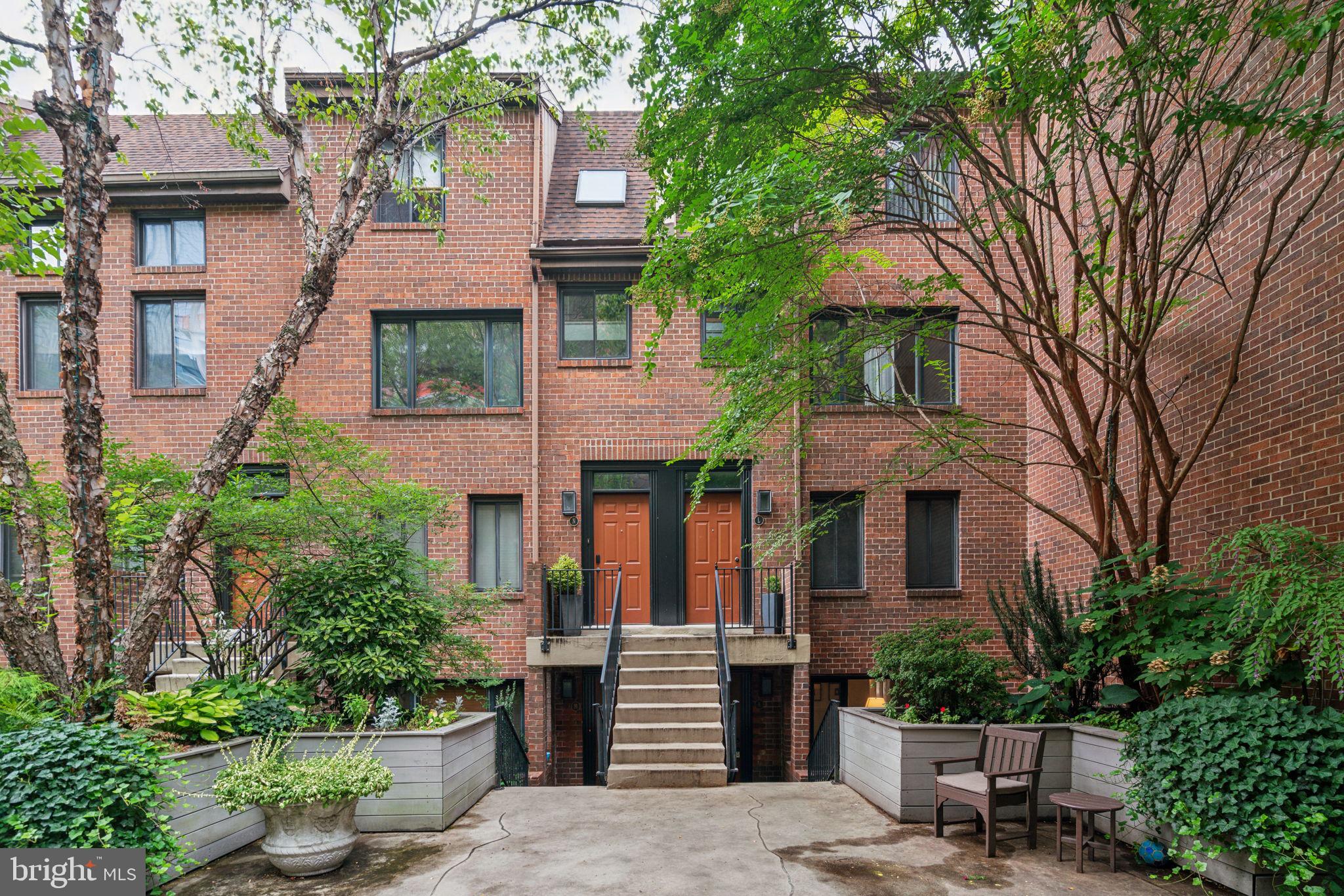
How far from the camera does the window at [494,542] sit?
11.9 m

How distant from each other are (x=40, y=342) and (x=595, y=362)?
25.9ft

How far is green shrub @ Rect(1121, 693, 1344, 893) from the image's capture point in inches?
186

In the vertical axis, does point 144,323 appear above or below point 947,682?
above

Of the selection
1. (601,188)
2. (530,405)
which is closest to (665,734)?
(530,405)

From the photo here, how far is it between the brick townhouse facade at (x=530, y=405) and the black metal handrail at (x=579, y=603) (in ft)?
0.30

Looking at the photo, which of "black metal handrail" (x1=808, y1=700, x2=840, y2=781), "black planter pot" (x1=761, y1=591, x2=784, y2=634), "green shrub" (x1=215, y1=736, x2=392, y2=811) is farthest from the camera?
"black planter pot" (x1=761, y1=591, x2=784, y2=634)

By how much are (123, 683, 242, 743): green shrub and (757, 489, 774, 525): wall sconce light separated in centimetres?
685

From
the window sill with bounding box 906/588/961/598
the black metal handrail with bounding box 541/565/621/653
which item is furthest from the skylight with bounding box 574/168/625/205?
the window sill with bounding box 906/588/961/598

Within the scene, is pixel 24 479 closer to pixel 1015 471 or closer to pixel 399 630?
pixel 399 630

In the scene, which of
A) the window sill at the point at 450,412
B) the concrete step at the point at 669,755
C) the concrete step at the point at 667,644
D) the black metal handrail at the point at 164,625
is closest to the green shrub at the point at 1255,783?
the concrete step at the point at 669,755

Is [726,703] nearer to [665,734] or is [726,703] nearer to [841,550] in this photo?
[665,734]

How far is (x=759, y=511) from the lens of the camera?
11562 mm

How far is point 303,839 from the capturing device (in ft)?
18.9

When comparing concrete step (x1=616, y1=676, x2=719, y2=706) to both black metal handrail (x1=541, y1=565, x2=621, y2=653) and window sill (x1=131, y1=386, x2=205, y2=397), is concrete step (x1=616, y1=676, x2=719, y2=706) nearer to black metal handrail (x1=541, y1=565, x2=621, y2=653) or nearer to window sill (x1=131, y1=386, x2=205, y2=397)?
black metal handrail (x1=541, y1=565, x2=621, y2=653)
